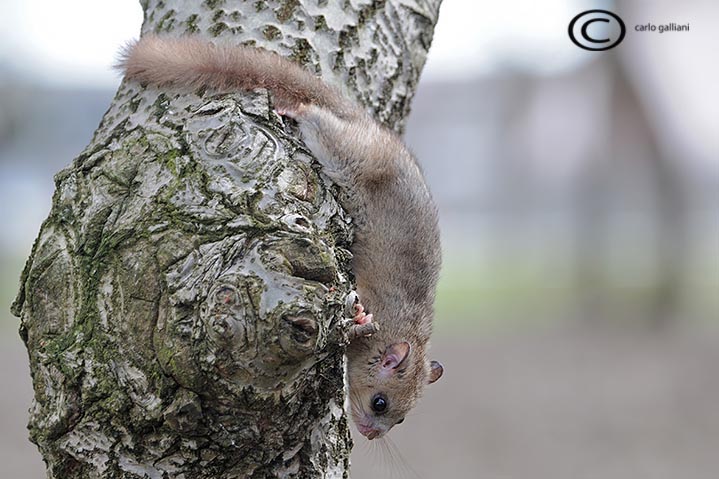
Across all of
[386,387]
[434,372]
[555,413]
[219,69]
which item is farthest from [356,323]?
[555,413]

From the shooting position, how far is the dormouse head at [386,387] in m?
2.94

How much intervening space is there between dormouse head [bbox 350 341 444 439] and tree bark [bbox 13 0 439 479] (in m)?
0.82

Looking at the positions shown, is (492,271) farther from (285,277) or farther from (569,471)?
(285,277)

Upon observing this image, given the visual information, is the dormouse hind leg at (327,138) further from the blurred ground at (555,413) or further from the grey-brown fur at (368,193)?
the blurred ground at (555,413)

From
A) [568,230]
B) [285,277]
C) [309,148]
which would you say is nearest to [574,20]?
[309,148]

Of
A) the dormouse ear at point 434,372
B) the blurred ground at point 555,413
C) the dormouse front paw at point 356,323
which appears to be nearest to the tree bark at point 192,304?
the dormouse front paw at point 356,323

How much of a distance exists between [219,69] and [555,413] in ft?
23.3

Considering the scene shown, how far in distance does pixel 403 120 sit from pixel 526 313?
37.4 feet

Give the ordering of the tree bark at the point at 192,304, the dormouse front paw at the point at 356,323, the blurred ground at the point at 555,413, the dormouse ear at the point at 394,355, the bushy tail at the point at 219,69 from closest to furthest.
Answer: the tree bark at the point at 192,304
the dormouse front paw at the point at 356,323
the bushy tail at the point at 219,69
the dormouse ear at the point at 394,355
the blurred ground at the point at 555,413

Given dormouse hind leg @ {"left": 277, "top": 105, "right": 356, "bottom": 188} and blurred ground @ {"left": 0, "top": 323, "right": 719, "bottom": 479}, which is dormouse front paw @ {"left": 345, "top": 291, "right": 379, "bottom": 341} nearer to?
dormouse hind leg @ {"left": 277, "top": 105, "right": 356, "bottom": 188}

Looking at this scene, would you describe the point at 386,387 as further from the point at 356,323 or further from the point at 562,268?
the point at 562,268

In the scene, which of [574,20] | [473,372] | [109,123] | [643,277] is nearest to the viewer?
[109,123]

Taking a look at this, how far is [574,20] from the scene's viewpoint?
3707 mm

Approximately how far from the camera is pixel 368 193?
2.53m
